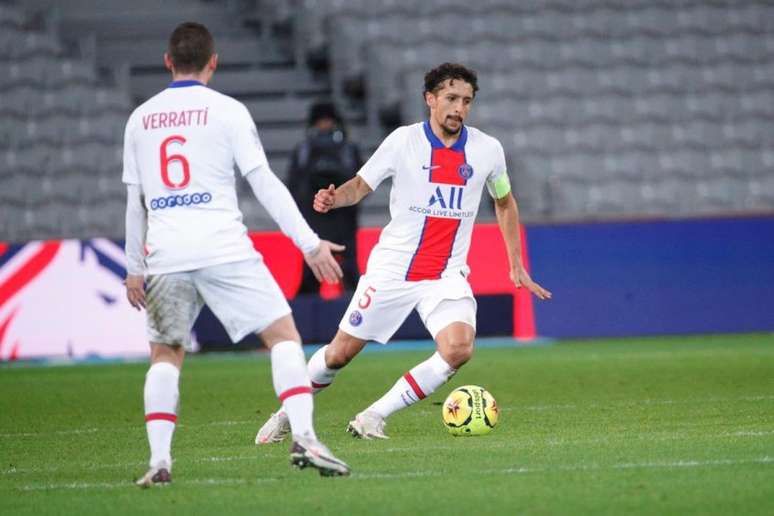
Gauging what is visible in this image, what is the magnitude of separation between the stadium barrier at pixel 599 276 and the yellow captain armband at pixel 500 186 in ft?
22.4

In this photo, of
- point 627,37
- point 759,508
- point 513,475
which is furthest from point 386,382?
point 627,37

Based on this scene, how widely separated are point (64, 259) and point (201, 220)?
9.28 m

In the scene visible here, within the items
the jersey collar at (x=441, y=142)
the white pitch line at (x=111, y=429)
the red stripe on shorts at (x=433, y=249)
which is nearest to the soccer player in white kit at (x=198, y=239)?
the red stripe on shorts at (x=433, y=249)

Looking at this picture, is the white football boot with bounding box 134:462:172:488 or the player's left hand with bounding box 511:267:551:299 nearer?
the white football boot with bounding box 134:462:172:488

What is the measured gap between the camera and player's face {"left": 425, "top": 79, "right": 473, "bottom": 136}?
8688 mm

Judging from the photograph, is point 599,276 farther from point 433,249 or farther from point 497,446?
point 497,446

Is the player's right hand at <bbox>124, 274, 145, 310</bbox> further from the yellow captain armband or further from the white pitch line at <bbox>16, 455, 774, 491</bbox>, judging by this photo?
the yellow captain armband

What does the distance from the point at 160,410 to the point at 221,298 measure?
1.72 ft

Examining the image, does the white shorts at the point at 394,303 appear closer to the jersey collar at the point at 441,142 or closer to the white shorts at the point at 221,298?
the jersey collar at the point at 441,142

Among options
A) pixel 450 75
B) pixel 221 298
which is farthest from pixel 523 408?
pixel 221 298

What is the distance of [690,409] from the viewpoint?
9539mm

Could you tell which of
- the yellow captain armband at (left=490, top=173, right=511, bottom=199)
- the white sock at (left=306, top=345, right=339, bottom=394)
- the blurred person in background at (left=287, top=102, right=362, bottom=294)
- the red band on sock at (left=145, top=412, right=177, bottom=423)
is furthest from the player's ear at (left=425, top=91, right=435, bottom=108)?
the blurred person in background at (left=287, top=102, right=362, bottom=294)

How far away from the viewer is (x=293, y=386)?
6.56 m

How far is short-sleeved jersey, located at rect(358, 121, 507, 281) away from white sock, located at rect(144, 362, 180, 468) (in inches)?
98.5
